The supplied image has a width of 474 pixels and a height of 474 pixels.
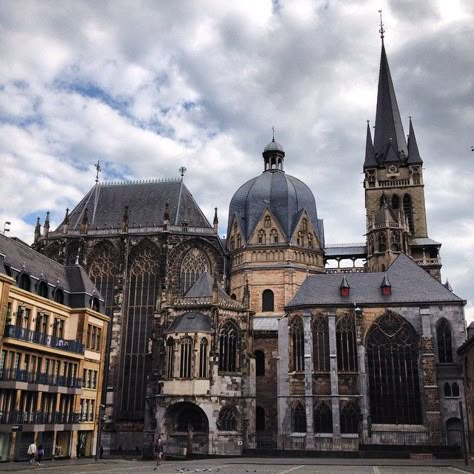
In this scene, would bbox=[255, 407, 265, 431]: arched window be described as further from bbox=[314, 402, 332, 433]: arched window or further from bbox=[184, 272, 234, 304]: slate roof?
bbox=[184, 272, 234, 304]: slate roof

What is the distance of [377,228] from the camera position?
2386 inches

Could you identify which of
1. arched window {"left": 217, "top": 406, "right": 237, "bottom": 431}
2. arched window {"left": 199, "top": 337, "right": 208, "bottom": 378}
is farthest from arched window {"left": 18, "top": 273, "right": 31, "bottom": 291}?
arched window {"left": 217, "top": 406, "right": 237, "bottom": 431}

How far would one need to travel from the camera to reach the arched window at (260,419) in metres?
47.4

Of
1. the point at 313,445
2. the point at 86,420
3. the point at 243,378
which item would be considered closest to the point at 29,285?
the point at 86,420

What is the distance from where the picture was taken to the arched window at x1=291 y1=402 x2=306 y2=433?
43.8 metres

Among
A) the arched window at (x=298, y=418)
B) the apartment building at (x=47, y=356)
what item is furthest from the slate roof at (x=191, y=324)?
the arched window at (x=298, y=418)

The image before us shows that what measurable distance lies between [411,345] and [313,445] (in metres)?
10.9

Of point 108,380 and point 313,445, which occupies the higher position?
point 108,380

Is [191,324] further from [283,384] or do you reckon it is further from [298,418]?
[298,418]

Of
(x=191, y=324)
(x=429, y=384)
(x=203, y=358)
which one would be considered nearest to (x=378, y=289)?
(x=429, y=384)

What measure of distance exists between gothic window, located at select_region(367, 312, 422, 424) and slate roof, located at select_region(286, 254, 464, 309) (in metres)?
2.14

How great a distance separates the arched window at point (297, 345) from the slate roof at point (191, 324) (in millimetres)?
7115

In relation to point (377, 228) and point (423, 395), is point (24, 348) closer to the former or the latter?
point (423, 395)

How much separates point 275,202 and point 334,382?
21419mm
